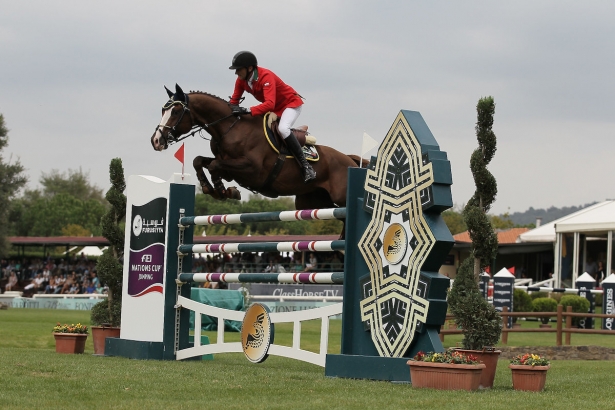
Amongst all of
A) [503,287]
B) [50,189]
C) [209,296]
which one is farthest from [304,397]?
[50,189]

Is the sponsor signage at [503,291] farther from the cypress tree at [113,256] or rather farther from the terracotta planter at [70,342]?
the terracotta planter at [70,342]

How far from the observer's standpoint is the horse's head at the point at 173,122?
8.28m

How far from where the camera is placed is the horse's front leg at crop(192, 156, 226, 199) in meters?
8.40

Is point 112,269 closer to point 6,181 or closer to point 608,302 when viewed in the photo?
point 608,302

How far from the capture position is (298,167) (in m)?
8.52

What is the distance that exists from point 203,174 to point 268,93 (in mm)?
959

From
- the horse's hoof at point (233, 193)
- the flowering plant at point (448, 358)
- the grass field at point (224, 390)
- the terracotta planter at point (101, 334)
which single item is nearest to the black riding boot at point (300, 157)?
the horse's hoof at point (233, 193)

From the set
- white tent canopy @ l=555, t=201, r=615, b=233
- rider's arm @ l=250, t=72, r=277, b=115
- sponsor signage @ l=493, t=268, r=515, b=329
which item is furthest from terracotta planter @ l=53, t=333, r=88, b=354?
white tent canopy @ l=555, t=201, r=615, b=233

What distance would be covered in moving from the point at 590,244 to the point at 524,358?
2747 cm

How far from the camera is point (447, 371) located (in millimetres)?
5977

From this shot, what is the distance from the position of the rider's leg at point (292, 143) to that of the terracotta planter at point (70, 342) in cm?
310

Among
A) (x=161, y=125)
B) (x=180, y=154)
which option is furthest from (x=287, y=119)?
(x=180, y=154)

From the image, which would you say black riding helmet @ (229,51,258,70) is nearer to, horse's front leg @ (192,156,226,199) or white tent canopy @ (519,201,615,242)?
horse's front leg @ (192,156,226,199)

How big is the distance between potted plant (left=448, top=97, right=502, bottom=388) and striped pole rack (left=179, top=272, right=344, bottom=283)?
3.14 feet
